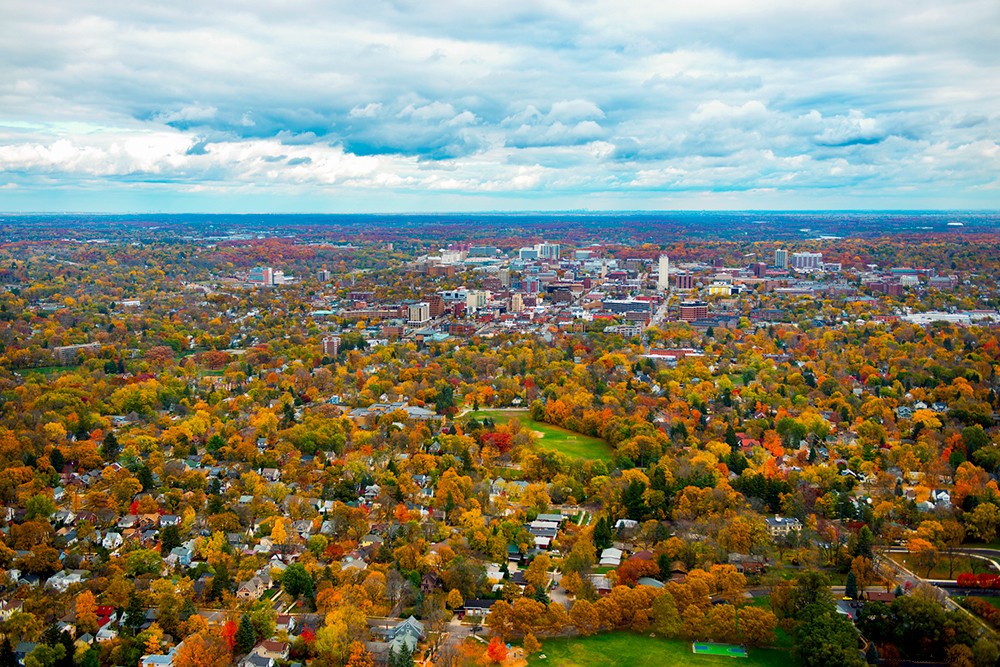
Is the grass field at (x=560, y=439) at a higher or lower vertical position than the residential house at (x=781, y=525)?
lower

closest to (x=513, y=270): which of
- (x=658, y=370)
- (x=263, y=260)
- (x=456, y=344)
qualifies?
(x=263, y=260)

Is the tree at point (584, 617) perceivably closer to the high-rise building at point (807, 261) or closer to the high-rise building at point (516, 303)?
the high-rise building at point (516, 303)

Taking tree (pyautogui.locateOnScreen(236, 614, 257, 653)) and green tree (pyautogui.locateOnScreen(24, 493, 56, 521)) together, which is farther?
green tree (pyautogui.locateOnScreen(24, 493, 56, 521))

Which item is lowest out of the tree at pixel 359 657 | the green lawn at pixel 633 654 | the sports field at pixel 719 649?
the green lawn at pixel 633 654

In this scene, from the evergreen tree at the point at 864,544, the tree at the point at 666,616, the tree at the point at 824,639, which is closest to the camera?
the tree at the point at 824,639

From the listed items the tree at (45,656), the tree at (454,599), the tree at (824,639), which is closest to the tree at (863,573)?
the tree at (824,639)

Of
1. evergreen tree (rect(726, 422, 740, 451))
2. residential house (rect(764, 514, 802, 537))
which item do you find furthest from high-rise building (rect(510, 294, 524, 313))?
residential house (rect(764, 514, 802, 537))

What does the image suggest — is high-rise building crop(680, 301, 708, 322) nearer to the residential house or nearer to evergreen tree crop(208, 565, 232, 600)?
the residential house
